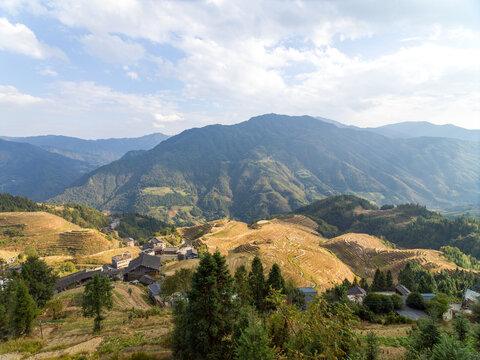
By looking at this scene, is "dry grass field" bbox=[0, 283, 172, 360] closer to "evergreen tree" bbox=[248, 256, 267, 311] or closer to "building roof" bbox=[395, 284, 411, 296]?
"evergreen tree" bbox=[248, 256, 267, 311]

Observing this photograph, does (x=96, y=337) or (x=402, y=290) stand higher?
(x=96, y=337)

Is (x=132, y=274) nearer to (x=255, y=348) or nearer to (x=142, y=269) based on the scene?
(x=142, y=269)

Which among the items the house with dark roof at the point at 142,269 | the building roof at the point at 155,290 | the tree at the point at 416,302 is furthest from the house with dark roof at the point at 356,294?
the house with dark roof at the point at 142,269

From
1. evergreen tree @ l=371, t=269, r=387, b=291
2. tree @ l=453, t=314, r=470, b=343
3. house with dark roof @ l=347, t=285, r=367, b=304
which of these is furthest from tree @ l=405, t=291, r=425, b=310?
tree @ l=453, t=314, r=470, b=343

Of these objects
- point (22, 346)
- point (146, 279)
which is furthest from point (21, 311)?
point (146, 279)

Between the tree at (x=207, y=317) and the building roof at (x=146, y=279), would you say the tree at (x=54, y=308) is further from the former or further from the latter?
the tree at (x=207, y=317)

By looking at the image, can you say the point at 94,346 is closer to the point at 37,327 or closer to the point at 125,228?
the point at 37,327
